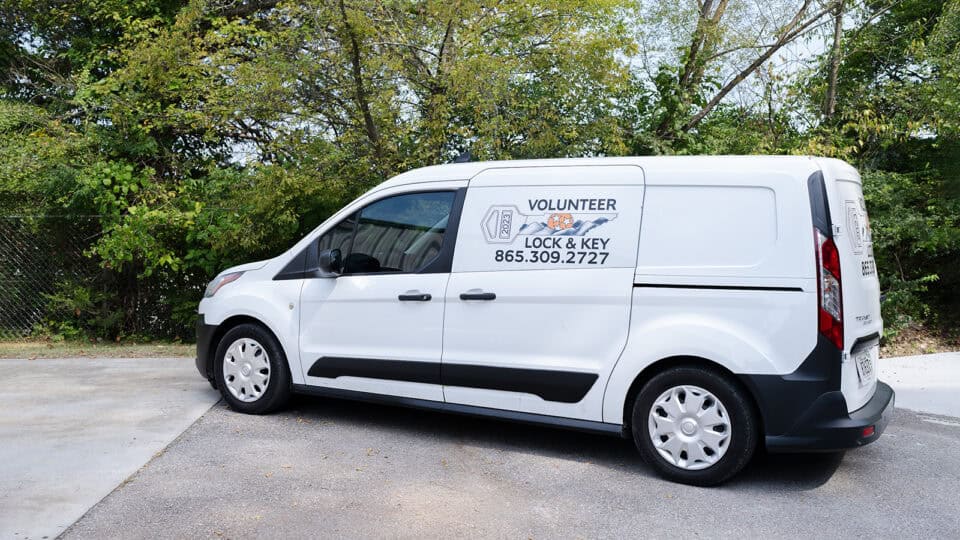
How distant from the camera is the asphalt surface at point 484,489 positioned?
13.7ft

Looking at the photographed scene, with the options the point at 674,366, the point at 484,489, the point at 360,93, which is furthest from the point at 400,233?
the point at 360,93

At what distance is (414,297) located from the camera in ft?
18.7

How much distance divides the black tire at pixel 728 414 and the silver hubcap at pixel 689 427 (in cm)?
2

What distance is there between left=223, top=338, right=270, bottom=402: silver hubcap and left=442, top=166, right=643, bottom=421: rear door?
1.65 m

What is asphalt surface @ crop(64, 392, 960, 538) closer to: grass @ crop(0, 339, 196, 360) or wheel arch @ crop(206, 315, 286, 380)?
wheel arch @ crop(206, 315, 286, 380)

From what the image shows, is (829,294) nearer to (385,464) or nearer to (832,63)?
(385,464)

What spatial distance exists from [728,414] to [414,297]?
7.36ft

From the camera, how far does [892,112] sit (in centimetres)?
1055

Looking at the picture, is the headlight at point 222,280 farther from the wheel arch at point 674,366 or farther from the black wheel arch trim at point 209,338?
the wheel arch at point 674,366

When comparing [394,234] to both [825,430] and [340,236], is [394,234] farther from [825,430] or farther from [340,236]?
[825,430]

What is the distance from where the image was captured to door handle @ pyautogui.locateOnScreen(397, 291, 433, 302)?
5.67m

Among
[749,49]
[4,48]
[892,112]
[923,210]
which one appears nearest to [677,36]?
[749,49]

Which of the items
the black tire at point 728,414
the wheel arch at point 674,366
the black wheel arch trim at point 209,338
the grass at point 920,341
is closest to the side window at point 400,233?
the black wheel arch trim at point 209,338

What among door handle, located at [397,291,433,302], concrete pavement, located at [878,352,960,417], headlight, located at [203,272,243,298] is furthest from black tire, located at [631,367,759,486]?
headlight, located at [203,272,243,298]
